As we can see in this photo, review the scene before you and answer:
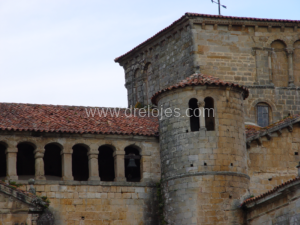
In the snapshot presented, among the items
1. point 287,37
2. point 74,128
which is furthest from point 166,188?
point 287,37

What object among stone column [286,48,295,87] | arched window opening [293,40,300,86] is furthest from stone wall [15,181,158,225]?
arched window opening [293,40,300,86]

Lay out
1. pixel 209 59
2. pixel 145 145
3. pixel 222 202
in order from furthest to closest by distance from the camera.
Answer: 1. pixel 209 59
2. pixel 145 145
3. pixel 222 202

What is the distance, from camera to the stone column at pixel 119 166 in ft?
110

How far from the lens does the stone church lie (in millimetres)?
31625

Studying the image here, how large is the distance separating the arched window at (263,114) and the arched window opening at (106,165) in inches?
290

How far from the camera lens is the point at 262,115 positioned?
1532 inches

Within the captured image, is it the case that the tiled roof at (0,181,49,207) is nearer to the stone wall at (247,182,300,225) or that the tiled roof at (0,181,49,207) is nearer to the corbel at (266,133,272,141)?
the stone wall at (247,182,300,225)

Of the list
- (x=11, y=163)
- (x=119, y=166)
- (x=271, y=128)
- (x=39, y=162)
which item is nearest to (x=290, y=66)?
(x=271, y=128)

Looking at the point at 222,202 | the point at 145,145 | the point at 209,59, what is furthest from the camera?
the point at 209,59

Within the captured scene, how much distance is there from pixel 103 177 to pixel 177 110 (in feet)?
15.4

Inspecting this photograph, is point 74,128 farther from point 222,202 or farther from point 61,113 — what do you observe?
point 222,202

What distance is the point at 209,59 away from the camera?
3809cm

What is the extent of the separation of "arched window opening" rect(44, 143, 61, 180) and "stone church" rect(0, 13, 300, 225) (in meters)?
0.04

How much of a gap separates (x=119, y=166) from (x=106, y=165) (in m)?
2.00
